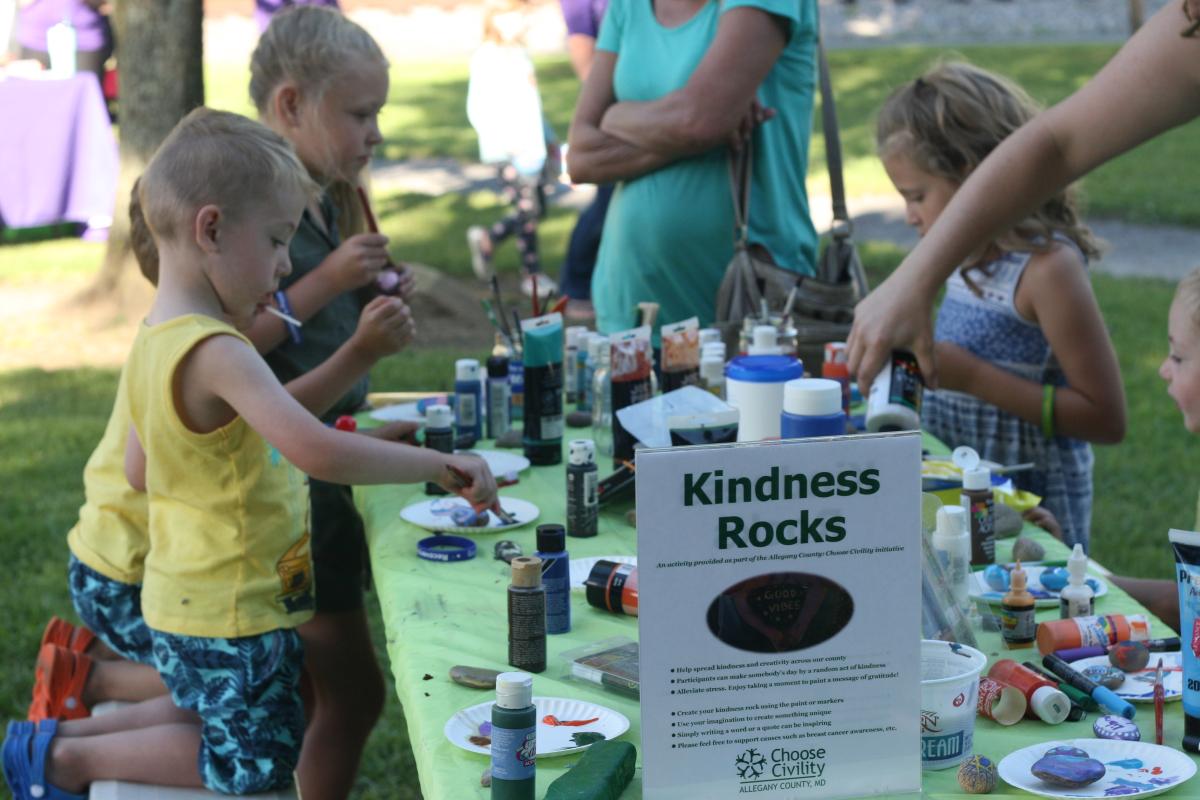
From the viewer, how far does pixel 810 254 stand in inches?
164

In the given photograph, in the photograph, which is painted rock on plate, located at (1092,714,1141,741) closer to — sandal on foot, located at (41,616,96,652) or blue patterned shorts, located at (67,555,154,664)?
blue patterned shorts, located at (67,555,154,664)

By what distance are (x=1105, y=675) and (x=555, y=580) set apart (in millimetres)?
799

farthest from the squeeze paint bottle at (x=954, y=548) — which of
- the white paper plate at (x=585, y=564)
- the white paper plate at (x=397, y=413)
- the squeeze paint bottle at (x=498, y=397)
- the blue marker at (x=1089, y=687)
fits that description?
the white paper plate at (x=397, y=413)

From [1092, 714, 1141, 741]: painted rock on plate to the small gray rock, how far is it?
0.79 m

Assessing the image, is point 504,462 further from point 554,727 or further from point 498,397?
point 554,727

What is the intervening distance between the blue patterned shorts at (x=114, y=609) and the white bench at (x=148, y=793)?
13.3 inches

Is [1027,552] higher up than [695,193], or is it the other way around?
[695,193]

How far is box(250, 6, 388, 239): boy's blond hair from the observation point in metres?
3.33

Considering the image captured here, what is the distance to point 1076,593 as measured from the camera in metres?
2.17

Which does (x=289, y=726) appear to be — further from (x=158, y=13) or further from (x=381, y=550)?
(x=158, y=13)

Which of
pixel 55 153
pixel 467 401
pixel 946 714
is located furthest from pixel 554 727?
pixel 55 153

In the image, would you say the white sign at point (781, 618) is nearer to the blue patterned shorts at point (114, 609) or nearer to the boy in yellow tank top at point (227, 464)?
the boy in yellow tank top at point (227, 464)

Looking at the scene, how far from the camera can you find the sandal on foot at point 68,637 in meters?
3.48

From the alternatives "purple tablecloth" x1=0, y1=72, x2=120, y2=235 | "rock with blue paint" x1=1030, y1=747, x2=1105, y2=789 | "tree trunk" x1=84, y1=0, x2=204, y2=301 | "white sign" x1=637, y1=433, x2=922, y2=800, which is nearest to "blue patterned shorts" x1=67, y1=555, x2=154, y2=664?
"white sign" x1=637, y1=433, x2=922, y2=800
